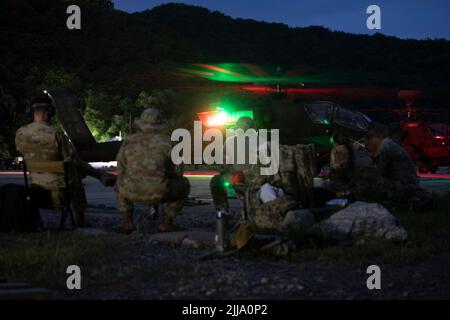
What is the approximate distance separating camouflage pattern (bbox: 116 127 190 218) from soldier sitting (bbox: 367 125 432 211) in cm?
376

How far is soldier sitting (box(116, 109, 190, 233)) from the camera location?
8766 mm

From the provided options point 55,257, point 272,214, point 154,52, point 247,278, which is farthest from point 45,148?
point 154,52

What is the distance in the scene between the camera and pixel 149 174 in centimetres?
877

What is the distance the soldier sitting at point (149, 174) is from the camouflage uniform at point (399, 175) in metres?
3.70

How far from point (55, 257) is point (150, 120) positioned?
2.40 meters

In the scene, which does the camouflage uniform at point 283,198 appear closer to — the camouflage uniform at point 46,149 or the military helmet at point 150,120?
the military helmet at point 150,120

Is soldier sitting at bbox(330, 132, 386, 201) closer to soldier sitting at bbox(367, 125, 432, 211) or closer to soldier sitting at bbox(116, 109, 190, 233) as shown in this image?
soldier sitting at bbox(367, 125, 432, 211)

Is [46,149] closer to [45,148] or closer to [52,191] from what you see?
[45,148]

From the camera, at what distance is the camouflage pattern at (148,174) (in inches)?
345

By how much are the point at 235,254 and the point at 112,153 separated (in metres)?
10.8

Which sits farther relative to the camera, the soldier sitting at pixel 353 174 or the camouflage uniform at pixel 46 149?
the soldier sitting at pixel 353 174

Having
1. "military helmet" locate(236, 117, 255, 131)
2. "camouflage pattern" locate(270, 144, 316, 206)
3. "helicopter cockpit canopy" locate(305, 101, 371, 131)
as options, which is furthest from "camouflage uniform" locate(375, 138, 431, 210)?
"helicopter cockpit canopy" locate(305, 101, 371, 131)

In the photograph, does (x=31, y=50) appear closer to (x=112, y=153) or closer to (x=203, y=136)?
(x=203, y=136)

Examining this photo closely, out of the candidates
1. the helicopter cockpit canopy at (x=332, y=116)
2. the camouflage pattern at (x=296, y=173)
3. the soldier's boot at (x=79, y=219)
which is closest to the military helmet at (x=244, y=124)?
the camouflage pattern at (x=296, y=173)
